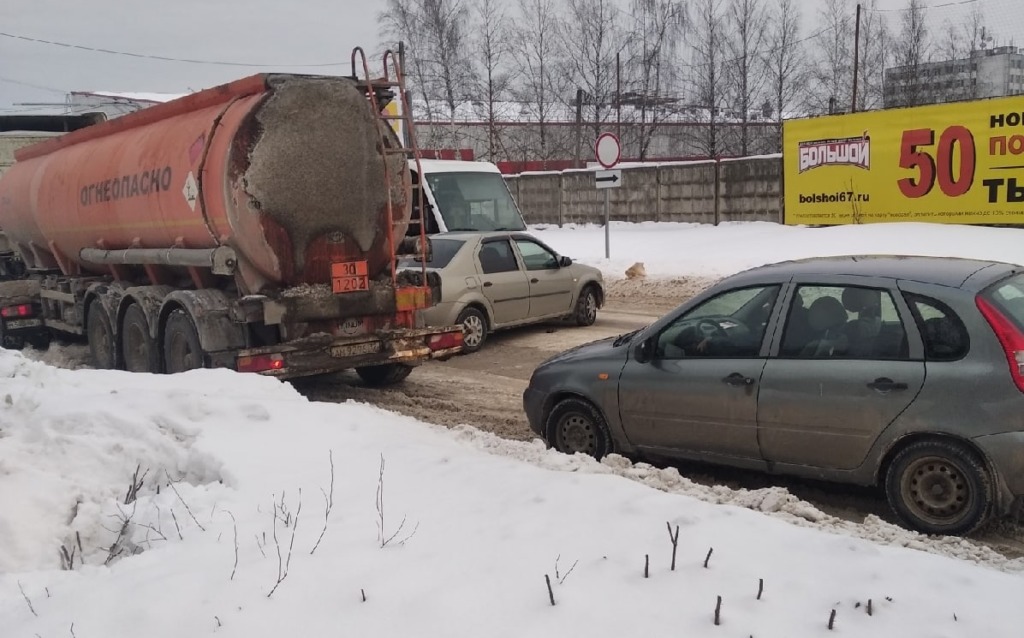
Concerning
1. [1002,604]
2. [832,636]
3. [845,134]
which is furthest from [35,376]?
[845,134]

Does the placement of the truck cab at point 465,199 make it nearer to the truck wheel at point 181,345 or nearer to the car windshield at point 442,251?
the car windshield at point 442,251

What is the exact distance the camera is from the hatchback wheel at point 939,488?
15.1 feet

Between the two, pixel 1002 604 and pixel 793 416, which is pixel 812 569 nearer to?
pixel 1002 604

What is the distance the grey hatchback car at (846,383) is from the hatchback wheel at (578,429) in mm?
17

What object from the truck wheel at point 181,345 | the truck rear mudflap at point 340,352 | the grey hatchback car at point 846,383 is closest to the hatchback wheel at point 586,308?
the truck rear mudflap at point 340,352

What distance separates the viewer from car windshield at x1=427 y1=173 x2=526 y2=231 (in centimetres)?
1516

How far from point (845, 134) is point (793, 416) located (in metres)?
15.0

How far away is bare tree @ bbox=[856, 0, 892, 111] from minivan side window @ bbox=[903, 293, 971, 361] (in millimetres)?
46218

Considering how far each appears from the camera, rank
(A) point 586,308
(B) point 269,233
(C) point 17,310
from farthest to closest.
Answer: (A) point 586,308
(C) point 17,310
(B) point 269,233

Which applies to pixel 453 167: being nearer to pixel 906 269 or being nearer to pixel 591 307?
pixel 591 307

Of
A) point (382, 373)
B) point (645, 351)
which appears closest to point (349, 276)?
point (382, 373)

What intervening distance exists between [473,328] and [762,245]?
30.4 feet

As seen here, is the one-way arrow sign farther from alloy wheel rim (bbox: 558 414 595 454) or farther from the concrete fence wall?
alloy wheel rim (bbox: 558 414 595 454)

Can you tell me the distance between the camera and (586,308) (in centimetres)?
1291
